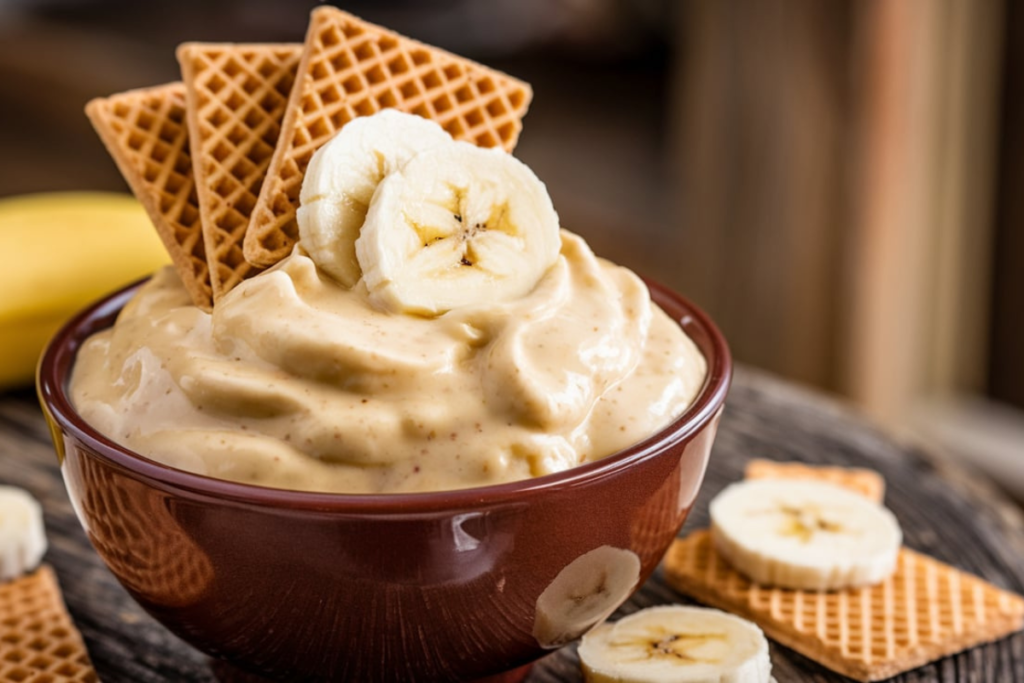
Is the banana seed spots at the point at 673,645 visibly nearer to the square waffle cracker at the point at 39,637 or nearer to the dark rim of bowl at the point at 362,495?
the dark rim of bowl at the point at 362,495

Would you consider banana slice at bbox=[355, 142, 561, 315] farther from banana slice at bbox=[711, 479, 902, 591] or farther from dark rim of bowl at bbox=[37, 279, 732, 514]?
banana slice at bbox=[711, 479, 902, 591]

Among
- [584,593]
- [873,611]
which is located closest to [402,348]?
[584,593]

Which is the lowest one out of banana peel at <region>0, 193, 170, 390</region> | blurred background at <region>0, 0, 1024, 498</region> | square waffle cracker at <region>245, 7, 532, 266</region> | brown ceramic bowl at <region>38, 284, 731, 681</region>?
blurred background at <region>0, 0, 1024, 498</region>

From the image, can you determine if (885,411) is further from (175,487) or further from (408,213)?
(175,487)

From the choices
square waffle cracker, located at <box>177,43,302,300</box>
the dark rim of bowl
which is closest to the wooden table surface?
the dark rim of bowl

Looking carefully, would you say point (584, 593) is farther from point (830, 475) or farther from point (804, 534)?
point (830, 475)

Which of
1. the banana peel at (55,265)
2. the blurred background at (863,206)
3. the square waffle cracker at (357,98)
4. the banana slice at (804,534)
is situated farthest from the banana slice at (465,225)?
the blurred background at (863,206)
